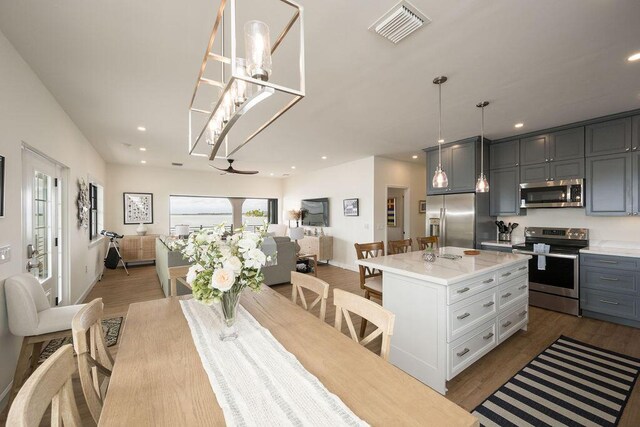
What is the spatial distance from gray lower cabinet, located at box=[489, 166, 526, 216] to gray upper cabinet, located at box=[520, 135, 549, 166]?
0.19m

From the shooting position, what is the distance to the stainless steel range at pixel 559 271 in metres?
3.42

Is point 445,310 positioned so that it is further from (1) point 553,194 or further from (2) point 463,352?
(1) point 553,194

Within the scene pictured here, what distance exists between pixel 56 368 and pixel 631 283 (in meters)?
4.96

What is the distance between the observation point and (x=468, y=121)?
143 inches

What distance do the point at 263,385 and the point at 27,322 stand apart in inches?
87.8

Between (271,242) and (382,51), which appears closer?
(382,51)

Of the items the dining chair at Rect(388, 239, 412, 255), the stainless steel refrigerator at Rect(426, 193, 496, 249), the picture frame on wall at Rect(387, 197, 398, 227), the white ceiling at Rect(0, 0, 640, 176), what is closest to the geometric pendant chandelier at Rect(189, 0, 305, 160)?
the white ceiling at Rect(0, 0, 640, 176)

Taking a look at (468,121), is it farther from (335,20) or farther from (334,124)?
(335,20)

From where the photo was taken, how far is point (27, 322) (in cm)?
198

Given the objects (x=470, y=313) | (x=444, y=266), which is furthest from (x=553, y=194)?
(x=470, y=313)

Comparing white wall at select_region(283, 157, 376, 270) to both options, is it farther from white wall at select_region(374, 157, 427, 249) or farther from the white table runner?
the white table runner

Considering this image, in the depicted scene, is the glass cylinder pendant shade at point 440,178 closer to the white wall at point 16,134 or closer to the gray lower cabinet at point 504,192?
the gray lower cabinet at point 504,192

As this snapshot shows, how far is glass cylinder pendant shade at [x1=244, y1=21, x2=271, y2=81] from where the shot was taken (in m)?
1.03

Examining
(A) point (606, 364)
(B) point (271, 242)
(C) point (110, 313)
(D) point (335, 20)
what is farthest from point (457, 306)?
(C) point (110, 313)
